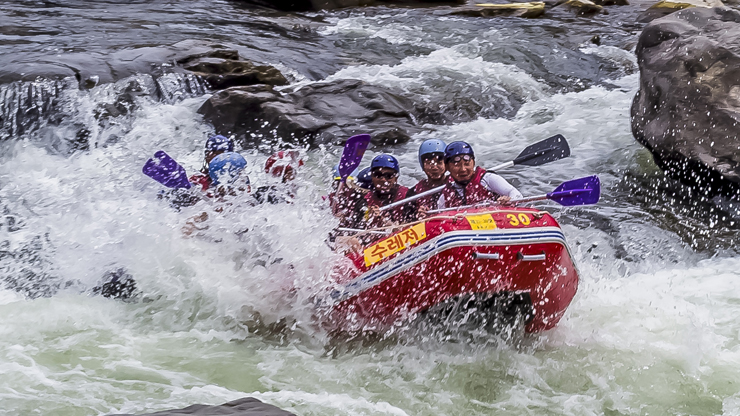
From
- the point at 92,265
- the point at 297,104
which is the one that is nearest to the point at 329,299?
the point at 92,265

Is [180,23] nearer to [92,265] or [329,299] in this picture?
[92,265]

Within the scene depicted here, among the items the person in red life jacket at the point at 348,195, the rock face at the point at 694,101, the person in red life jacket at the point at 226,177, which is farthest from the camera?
the rock face at the point at 694,101

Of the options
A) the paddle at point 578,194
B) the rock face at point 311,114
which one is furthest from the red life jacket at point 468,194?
the rock face at point 311,114

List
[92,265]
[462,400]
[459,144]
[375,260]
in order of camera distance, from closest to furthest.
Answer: [462,400], [375,260], [459,144], [92,265]

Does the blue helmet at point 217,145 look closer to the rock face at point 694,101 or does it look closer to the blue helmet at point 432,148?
the blue helmet at point 432,148

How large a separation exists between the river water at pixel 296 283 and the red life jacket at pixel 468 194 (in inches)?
37.1

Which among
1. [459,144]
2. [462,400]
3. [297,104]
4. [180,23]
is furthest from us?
[180,23]

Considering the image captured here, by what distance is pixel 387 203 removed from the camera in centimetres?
520

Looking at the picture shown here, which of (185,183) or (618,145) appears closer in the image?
(185,183)

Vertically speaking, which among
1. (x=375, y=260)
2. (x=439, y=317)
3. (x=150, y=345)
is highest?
(x=375, y=260)

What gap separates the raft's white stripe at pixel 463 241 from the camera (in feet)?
13.3

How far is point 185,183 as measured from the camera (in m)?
5.82

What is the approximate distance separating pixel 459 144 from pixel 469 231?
1.18m

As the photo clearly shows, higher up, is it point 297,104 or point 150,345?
point 297,104
